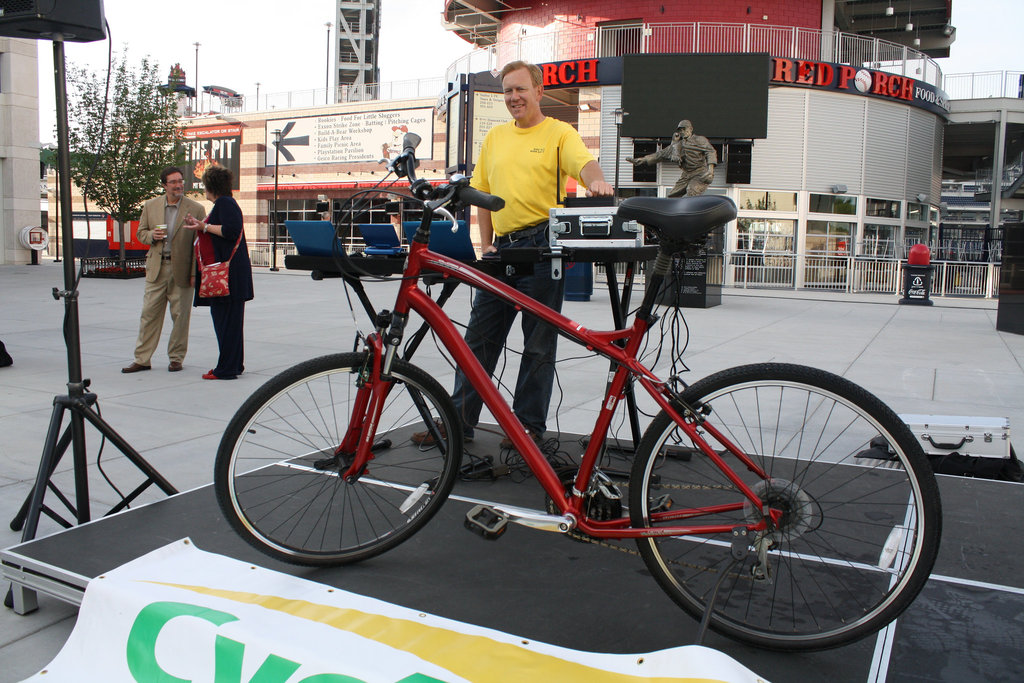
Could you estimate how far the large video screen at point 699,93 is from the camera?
2334cm

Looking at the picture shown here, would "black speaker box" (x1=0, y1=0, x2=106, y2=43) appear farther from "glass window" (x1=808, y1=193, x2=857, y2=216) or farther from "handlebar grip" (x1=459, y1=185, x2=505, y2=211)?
"glass window" (x1=808, y1=193, x2=857, y2=216)

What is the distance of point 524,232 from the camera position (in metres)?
4.02

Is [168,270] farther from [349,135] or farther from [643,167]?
[349,135]

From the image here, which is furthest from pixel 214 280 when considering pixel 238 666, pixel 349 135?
pixel 349 135

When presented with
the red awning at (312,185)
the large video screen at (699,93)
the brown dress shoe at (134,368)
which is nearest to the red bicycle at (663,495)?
the brown dress shoe at (134,368)

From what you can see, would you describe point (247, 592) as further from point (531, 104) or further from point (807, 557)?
point (531, 104)

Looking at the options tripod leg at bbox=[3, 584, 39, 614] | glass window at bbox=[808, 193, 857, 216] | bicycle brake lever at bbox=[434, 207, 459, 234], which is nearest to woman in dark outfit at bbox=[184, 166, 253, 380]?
bicycle brake lever at bbox=[434, 207, 459, 234]

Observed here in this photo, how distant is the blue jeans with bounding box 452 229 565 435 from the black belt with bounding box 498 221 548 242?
0.05ft

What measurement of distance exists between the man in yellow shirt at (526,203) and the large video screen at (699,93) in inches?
823

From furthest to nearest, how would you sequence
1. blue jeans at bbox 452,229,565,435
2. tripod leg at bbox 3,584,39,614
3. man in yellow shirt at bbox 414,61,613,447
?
1. man in yellow shirt at bbox 414,61,613,447
2. blue jeans at bbox 452,229,565,435
3. tripod leg at bbox 3,584,39,614

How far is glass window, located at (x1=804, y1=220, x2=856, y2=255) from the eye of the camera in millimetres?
25562

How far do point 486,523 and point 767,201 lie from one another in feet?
81.3

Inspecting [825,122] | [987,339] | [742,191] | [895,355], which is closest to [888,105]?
[825,122]

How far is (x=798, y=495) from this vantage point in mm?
2217
